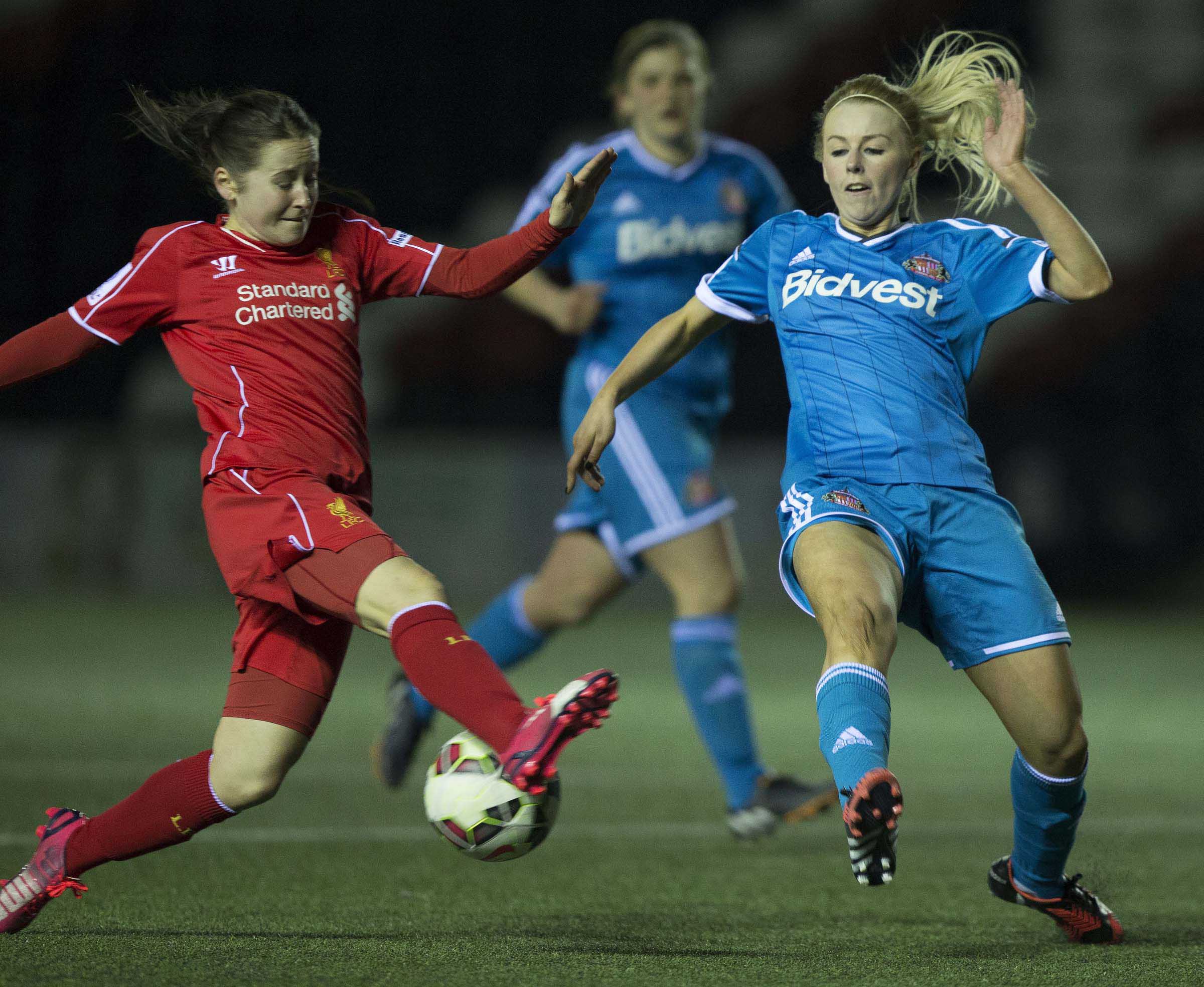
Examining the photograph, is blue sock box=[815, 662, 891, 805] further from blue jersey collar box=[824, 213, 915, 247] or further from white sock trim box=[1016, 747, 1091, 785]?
blue jersey collar box=[824, 213, 915, 247]

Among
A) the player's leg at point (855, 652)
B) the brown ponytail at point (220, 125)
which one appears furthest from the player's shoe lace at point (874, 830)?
the brown ponytail at point (220, 125)

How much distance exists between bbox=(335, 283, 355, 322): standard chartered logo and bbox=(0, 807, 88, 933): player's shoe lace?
111 centimetres

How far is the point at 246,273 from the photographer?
3018 millimetres

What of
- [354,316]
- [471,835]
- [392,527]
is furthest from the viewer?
[392,527]

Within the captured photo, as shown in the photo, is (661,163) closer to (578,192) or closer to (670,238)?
(670,238)

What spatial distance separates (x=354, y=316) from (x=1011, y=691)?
4.81ft

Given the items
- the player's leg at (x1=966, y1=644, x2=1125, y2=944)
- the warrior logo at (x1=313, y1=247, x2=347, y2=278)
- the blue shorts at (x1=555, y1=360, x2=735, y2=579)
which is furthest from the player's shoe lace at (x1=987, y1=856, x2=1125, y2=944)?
the warrior logo at (x1=313, y1=247, x2=347, y2=278)

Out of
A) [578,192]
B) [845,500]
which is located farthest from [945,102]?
[845,500]

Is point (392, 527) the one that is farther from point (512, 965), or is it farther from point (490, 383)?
point (512, 965)

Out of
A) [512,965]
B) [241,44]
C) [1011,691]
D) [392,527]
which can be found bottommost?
[392,527]

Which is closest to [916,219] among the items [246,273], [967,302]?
[967,302]

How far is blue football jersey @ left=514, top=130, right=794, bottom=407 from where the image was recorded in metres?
4.71

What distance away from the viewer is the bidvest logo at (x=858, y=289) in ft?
9.92

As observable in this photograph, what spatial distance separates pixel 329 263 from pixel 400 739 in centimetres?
203
